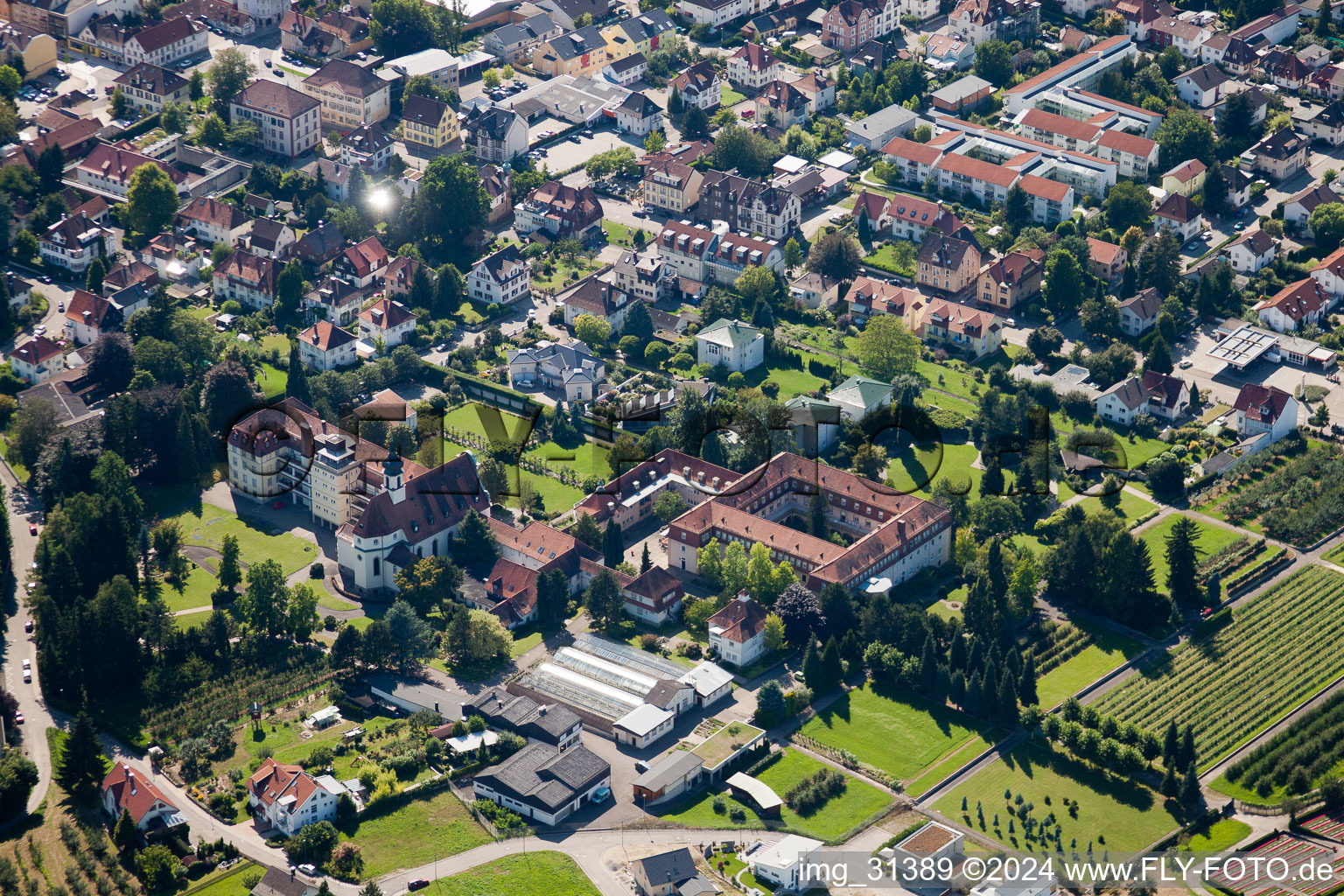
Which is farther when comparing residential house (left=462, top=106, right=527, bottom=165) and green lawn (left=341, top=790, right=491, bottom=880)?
residential house (left=462, top=106, right=527, bottom=165)

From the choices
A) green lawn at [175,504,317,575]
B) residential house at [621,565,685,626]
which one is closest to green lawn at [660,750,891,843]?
residential house at [621,565,685,626]

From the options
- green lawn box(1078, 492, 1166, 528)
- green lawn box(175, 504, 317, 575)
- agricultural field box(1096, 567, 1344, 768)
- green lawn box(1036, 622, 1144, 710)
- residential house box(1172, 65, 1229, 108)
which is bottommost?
green lawn box(175, 504, 317, 575)

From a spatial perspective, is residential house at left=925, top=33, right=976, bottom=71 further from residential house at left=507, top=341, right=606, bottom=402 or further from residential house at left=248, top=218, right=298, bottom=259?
residential house at left=248, top=218, right=298, bottom=259

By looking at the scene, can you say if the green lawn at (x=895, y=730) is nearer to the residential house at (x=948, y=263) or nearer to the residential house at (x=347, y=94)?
the residential house at (x=948, y=263)

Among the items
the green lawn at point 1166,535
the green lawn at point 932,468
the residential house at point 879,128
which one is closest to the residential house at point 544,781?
the green lawn at point 932,468

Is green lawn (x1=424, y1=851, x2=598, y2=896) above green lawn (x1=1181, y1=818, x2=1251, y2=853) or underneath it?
underneath

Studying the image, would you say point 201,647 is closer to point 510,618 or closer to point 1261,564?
point 510,618
